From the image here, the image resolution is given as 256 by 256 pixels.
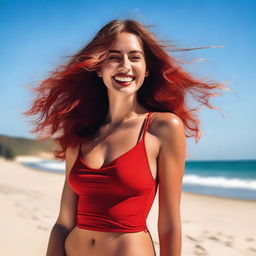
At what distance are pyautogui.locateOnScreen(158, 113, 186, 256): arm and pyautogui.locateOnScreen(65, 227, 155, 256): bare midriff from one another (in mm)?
92

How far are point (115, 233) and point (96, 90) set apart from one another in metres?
0.95

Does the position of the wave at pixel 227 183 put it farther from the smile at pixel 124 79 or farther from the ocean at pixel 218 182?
the smile at pixel 124 79

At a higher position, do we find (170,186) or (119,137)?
(119,137)

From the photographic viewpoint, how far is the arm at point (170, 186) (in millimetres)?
1958

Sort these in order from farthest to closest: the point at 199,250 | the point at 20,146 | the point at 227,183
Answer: the point at 20,146, the point at 227,183, the point at 199,250

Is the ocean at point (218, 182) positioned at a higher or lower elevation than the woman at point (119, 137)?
lower

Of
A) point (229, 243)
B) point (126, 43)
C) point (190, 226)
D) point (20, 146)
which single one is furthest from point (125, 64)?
point (20, 146)

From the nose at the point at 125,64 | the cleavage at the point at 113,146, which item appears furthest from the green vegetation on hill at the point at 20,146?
the nose at the point at 125,64

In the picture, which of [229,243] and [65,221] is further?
[229,243]

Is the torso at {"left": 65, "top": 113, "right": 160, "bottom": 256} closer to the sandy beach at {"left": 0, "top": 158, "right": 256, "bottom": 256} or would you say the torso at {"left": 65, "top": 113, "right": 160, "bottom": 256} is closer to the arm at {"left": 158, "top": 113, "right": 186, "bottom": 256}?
the arm at {"left": 158, "top": 113, "right": 186, "bottom": 256}

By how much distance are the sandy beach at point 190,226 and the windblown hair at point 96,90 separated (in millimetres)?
2765

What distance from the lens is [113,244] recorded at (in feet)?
6.46

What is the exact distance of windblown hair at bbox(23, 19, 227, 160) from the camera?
7.54 feet

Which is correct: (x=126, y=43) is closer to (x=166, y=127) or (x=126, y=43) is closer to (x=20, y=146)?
(x=166, y=127)
